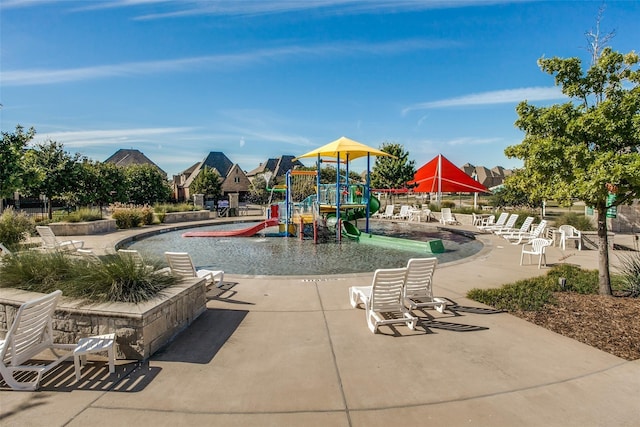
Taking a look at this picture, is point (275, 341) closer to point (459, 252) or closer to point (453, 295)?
point (453, 295)

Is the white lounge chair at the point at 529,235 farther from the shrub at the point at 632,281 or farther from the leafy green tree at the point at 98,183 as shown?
the leafy green tree at the point at 98,183

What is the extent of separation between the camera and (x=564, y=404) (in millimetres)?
3318

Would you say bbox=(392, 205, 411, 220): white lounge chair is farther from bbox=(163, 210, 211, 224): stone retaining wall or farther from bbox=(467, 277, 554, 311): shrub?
bbox=(467, 277, 554, 311): shrub

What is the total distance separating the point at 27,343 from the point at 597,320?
7542 mm

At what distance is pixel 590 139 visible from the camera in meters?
6.12

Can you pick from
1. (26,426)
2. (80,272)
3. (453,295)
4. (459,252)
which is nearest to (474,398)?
(453,295)

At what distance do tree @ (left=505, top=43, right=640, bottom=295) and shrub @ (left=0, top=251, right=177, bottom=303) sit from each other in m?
6.77

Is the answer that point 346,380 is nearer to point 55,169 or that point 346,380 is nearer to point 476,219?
point 476,219

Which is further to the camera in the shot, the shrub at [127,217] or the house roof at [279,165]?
the house roof at [279,165]

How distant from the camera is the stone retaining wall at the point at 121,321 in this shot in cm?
417

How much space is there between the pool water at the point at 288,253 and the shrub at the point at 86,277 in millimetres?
2106

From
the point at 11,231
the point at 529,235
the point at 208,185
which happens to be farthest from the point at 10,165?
the point at 208,185

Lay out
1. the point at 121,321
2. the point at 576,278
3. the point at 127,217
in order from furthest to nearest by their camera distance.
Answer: the point at 127,217 → the point at 576,278 → the point at 121,321

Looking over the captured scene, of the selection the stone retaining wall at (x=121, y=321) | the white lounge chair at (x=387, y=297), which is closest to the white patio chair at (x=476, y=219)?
the white lounge chair at (x=387, y=297)
